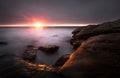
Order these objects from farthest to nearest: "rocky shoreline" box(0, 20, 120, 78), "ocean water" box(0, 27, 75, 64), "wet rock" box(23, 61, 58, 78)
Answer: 1. "ocean water" box(0, 27, 75, 64)
2. "wet rock" box(23, 61, 58, 78)
3. "rocky shoreline" box(0, 20, 120, 78)

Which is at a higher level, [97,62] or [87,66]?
[97,62]

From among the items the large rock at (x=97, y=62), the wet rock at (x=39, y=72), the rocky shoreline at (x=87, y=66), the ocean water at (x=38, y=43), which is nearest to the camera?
the large rock at (x=97, y=62)

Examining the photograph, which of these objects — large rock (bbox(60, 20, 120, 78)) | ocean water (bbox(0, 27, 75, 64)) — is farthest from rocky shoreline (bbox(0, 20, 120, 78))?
ocean water (bbox(0, 27, 75, 64))

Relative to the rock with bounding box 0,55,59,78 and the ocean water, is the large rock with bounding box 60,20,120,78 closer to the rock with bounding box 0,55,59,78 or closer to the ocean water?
the rock with bounding box 0,55,59,78

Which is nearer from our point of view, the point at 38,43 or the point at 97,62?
the point at 97,62

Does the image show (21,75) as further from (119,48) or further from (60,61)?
(119,48)

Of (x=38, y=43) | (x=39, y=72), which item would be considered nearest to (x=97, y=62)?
(x=39, y=72)

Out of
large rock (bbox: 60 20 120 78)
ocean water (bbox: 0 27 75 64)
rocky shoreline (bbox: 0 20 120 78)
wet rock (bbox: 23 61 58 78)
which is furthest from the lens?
ocean water (bbox: 0 27 75 64)

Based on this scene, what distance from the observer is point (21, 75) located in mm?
10883

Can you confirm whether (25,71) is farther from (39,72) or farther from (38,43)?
(38,43)

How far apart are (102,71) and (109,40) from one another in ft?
13.7

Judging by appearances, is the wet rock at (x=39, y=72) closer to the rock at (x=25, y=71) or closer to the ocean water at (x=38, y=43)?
the rock at (x=25, y=71)

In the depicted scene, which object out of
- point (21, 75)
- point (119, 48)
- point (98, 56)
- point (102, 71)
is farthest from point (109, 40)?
point (21, 75)

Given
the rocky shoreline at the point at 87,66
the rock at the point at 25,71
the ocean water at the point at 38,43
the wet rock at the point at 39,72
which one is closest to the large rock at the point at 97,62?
the rocky shoreline at the point at 87,66
